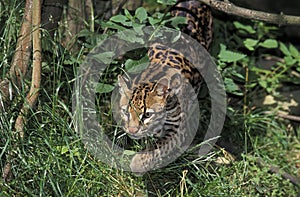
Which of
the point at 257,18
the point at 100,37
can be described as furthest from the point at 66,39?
the point at 257,18

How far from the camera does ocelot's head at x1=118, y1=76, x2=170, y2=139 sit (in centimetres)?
347

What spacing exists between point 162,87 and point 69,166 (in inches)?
27.2

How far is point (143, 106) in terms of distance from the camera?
3.50 metres

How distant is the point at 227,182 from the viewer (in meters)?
3.53

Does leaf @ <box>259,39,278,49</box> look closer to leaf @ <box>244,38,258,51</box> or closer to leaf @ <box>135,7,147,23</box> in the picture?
leaf @ <box>244,38,258,51</box>

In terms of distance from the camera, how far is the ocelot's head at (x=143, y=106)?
11.4ft

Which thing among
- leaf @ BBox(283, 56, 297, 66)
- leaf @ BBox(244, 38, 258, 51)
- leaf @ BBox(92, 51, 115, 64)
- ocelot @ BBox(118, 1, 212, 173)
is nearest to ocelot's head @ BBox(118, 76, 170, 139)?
ocelot @ BBox(118, 1, 212, 173)

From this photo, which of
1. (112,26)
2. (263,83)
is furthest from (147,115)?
(263,83)

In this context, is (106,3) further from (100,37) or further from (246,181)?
(246,181)

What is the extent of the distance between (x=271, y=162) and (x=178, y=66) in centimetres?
84

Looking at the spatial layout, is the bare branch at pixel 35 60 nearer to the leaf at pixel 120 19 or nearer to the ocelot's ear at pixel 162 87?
the leaf at pixel 120 19

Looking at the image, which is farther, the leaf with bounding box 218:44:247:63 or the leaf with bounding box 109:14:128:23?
the leaf with bounding box 218:44:247:63

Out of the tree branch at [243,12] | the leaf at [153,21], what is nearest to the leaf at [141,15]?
the leaf at [153,21]

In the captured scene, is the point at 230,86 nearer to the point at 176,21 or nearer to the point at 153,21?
the point at 176,21
